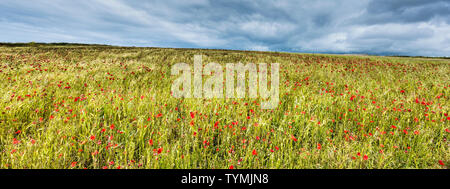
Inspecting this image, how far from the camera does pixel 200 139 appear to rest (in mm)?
2418

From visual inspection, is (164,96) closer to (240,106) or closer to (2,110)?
(240,106)

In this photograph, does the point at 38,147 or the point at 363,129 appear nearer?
the point at 38,147
